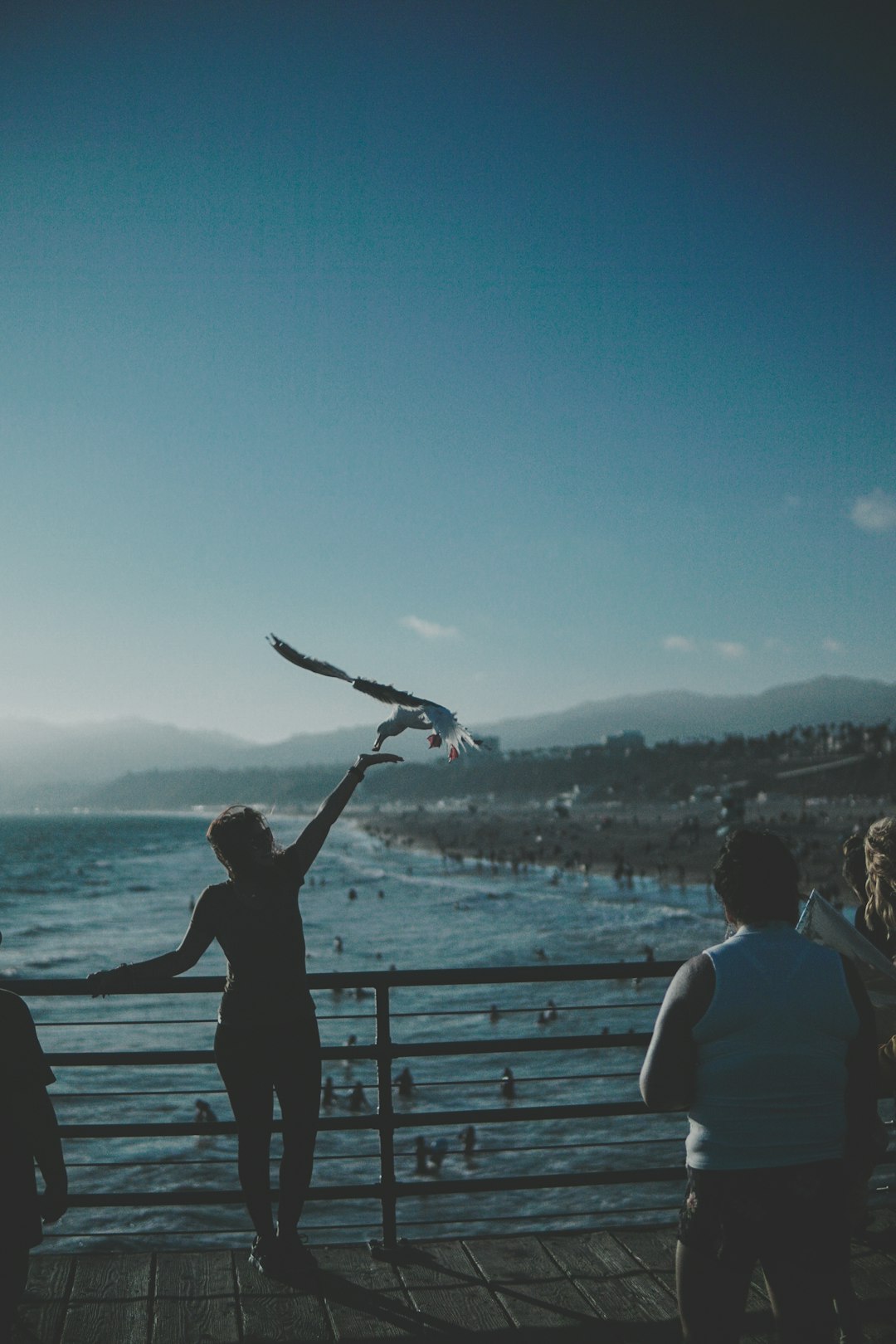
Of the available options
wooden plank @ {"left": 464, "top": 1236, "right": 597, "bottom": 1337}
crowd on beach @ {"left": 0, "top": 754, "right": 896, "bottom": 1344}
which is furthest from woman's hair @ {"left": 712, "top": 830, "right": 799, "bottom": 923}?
wooden plank @ {"left": 464, "top": 1236, "right": 597, "bottom": 1337}

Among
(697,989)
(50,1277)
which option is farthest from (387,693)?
(50,1277)

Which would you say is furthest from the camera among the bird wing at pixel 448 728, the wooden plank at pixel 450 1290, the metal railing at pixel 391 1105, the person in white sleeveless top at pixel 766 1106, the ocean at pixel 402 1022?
the ocean at pixel 402 1022

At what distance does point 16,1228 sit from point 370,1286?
1.85 m

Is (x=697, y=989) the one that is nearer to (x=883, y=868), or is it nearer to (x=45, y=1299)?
(x=883, y=868)

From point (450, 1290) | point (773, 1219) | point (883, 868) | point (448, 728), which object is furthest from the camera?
point (450, 1290)

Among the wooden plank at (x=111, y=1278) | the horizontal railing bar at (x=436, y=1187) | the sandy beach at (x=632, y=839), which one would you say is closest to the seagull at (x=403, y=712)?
the horizontal railing bar at (x=436, y=1187)

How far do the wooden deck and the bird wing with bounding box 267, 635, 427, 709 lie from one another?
2.21m

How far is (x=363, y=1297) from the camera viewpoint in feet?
12.2

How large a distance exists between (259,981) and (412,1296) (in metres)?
1.36

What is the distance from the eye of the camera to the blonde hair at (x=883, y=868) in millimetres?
3158

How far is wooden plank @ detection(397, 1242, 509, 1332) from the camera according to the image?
3.56m

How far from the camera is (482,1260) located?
13.3 ft

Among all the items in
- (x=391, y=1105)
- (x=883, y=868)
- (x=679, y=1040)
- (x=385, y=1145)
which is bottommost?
(x=385, y=1145)

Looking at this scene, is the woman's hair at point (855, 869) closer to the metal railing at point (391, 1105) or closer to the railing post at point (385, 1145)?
the metal railing at point (391, 1105)
